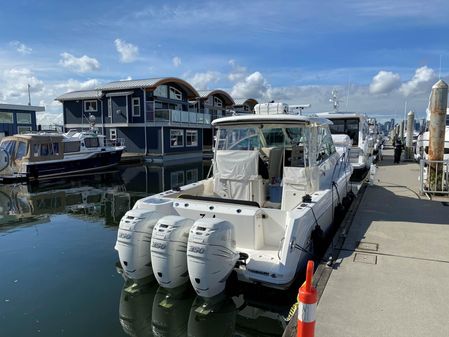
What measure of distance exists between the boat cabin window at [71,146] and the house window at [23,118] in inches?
576

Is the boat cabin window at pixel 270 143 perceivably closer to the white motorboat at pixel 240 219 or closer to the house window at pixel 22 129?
the white motorboat at pixel 240 219

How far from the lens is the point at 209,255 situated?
13.3ft

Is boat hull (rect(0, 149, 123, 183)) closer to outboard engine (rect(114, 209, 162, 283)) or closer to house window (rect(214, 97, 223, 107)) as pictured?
outboard engine (rect(114, 209, 162, 283))

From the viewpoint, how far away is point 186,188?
6621 millimetres

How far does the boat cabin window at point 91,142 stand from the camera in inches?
843

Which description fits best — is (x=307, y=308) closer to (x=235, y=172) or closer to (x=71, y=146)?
(x=235, y=172)

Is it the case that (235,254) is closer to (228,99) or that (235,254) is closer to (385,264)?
(385,264)

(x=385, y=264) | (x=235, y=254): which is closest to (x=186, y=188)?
(x=235, y=254)

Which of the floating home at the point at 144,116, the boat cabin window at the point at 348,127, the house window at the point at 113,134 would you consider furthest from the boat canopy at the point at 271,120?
the house window at the point at 113,134

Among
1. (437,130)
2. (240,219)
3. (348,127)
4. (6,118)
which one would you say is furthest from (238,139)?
(6,118)

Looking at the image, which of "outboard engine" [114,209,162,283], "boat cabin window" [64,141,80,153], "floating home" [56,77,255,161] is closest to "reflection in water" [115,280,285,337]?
"outboard engine" [114,209,162,283]

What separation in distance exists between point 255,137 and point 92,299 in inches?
168

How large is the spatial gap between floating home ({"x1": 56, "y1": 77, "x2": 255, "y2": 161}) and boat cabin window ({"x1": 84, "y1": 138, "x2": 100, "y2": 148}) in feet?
17.6

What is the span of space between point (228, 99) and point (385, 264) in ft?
121
